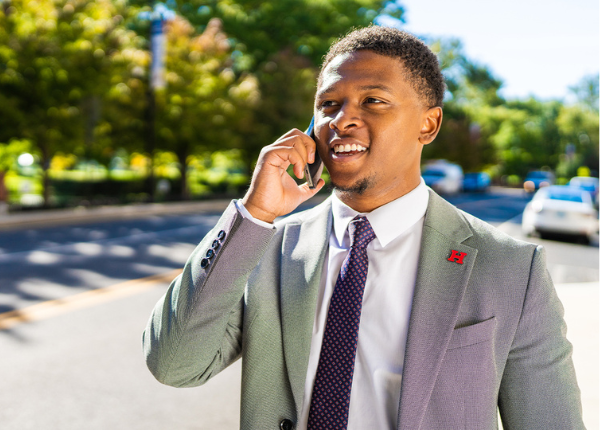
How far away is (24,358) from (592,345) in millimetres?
5140

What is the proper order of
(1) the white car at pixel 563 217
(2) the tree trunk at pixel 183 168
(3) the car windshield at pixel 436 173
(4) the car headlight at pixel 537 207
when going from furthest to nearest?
1. (3) the car windshield at pixel 436 173
2. (2) the tree trunk at pixel 183 168
3. (4) the car headlight at pixel 537 207
4. (1) the white car at pixel 563 217

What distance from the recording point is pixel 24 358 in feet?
16.3

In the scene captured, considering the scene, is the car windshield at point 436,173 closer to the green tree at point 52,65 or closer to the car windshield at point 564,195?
the car windshield at point 564,195

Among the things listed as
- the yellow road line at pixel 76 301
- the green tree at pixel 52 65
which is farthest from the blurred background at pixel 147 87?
the yellow road line at pixel 76 301

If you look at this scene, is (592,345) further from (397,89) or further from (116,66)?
(116,66)

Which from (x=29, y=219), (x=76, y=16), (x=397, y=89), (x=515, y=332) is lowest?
(x=29, y=219)

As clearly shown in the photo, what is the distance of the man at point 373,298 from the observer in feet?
4.68

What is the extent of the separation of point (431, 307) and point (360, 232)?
30 centimetres

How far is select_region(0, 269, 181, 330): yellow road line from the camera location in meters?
6.12

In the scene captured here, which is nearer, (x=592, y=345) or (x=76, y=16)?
(x=592, y=345)

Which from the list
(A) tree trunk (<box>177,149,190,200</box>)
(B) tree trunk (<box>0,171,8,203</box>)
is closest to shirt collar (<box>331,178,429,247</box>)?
(B) tree trunk (<box>0,171,8,203</box>)

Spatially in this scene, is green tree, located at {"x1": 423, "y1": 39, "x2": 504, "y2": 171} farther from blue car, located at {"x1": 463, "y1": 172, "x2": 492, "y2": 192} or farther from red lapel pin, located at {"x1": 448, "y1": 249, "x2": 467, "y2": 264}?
red lapel pin, located at {"x1": 448, "y1": 249, "x2": 467, "y2": 264}

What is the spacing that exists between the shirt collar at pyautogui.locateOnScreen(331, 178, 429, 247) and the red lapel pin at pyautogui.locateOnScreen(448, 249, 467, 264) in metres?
0.16

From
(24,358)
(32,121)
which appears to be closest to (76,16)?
(32,121)
